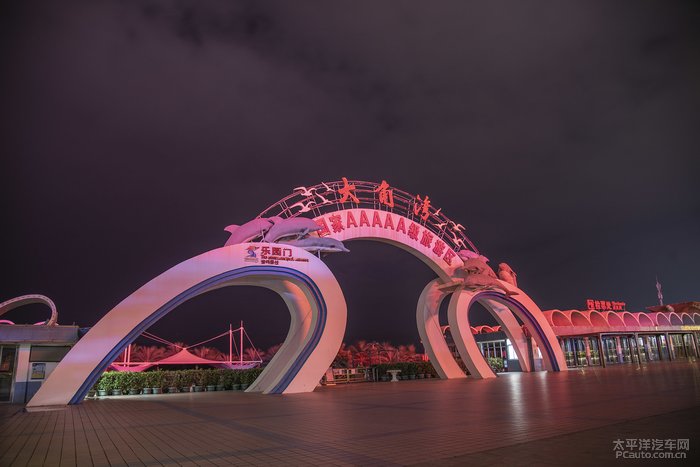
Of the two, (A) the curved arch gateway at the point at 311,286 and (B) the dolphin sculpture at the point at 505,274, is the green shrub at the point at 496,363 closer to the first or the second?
(A) the curved arch gateway at the point at 311,286

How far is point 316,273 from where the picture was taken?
1546 centimetres

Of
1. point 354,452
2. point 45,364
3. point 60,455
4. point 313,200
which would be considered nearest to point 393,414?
point 354,452

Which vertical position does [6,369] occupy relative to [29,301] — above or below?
below

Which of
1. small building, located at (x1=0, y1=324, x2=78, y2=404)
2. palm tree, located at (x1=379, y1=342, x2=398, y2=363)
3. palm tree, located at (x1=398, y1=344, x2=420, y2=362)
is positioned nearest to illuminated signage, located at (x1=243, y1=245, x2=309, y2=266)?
small building, located at (x1=0, y1=324, x2=78, y2=404)

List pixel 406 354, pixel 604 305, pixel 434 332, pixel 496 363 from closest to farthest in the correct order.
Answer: pixel 434 332 < pixel 496 363 < pixel 604 305 < pixel 406 354

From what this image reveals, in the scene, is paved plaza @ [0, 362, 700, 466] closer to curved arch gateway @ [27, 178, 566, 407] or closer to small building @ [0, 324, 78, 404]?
curved arch gateway @ [27, 178, 566, 407]

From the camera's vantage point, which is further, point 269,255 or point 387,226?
point 387,226

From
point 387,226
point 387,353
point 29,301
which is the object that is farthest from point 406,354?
point 29,301

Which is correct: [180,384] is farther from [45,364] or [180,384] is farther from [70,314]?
[70,314]

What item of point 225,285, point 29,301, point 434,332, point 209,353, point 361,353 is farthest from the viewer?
point 209,353

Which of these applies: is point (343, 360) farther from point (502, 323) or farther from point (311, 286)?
point (311, 286)

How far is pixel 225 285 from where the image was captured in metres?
15.2

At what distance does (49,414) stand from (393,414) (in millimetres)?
7376

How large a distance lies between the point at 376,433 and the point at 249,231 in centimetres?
1001
